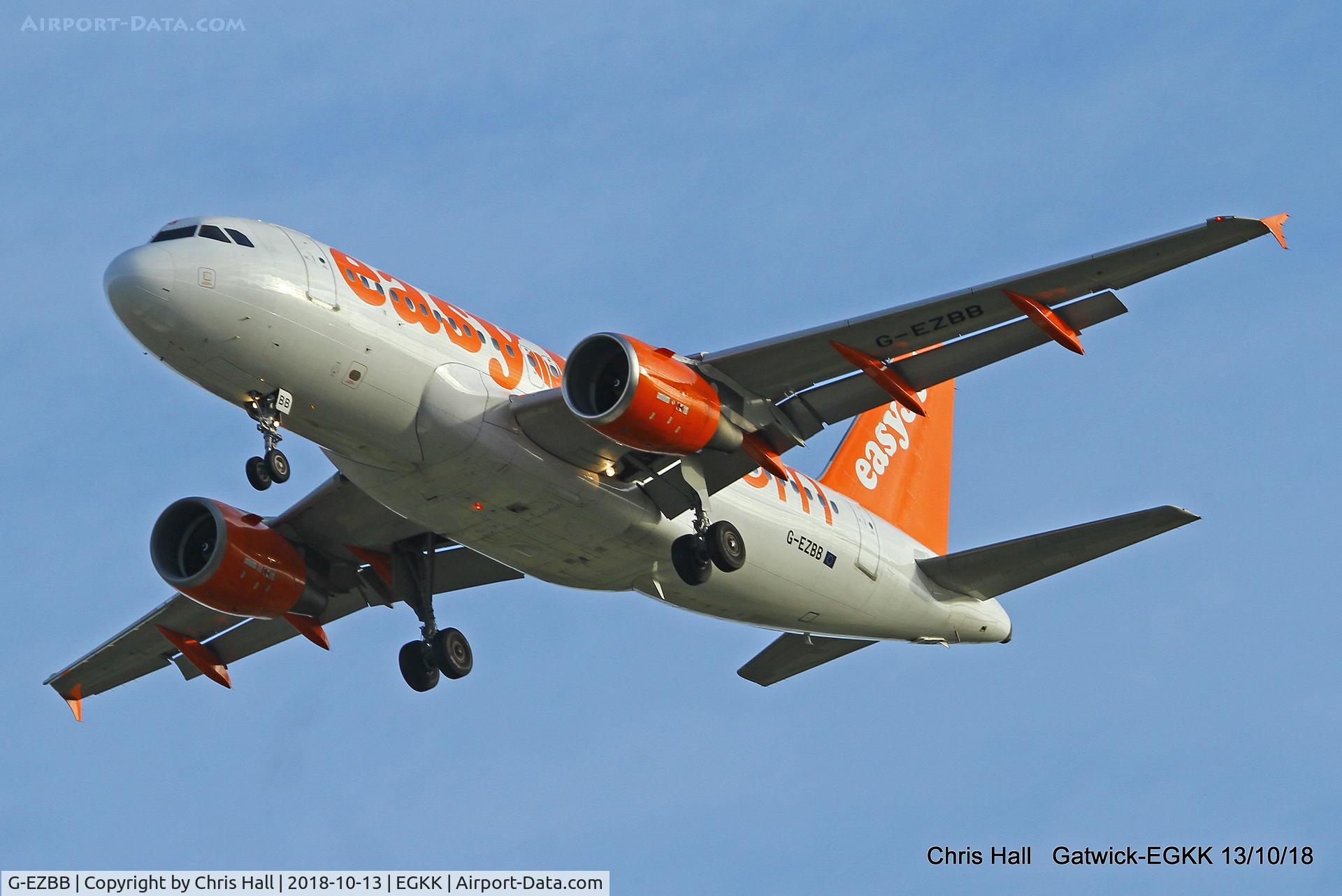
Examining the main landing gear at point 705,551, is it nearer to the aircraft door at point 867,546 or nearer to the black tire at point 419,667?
the aircraft door at point 867,546

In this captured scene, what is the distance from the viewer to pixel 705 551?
3400 centimetres

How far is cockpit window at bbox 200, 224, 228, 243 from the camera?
30516 millimetres

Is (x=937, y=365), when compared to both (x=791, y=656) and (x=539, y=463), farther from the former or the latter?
(x=791, y=656)

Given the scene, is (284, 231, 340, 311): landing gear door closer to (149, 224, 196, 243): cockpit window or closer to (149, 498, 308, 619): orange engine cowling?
(149, 224, 196, 243): cockpit window

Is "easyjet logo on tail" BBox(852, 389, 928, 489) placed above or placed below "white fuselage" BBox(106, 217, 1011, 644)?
above

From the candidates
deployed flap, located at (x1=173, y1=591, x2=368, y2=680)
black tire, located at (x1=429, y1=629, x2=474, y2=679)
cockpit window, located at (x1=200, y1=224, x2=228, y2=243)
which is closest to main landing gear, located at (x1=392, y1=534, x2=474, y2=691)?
black tire, located at (x1=429, y1=629, x2=474, y2=679)

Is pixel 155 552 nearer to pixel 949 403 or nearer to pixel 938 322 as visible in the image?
pixel 938 322

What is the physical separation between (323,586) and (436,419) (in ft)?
27.7

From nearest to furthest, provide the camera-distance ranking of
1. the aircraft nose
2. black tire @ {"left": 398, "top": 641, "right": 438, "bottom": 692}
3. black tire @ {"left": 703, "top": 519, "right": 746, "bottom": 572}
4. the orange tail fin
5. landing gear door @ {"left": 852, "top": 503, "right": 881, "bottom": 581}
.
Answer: the aircraft nose, black tire @ {"left": 703, "top": 519, "right": 746, "bottom": 572}, black tire @ {"left": 398, "top": 641, "right": 438, "bottom": 692}, landing gear door @ {"left": 852, "top": 503, "right": 881, "bottom": 581}, the orange tail fin

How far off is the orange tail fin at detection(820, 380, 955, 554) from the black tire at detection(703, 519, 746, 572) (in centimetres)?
758

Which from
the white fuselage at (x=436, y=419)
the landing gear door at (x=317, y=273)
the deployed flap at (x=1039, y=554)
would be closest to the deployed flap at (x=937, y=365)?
the white fuselage at (x=436, y=419)

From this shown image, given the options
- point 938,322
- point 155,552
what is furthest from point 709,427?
point 155,552

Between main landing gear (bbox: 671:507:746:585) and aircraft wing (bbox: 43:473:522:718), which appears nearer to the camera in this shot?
main landing gear (bbox: 671:507:746:585)

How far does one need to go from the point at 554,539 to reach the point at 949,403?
16.2 metres
